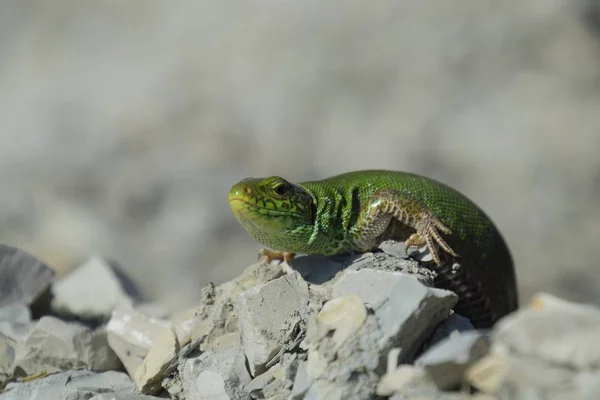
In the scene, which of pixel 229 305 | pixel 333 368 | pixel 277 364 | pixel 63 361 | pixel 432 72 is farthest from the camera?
pixel 432 72

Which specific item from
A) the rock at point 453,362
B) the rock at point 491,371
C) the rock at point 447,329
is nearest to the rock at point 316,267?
the rock at point 447,329

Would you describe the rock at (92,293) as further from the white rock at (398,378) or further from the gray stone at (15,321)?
the white rock at (398,378)

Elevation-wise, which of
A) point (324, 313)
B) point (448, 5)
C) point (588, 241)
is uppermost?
point (448, 5)

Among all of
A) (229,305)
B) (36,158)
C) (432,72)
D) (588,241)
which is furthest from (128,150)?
(229,305)

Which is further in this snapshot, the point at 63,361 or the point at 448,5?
the point at 448,5

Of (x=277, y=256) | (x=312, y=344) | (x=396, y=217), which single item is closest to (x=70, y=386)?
(x=277, y=256)

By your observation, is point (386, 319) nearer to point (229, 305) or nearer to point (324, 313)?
point (324, 313)
